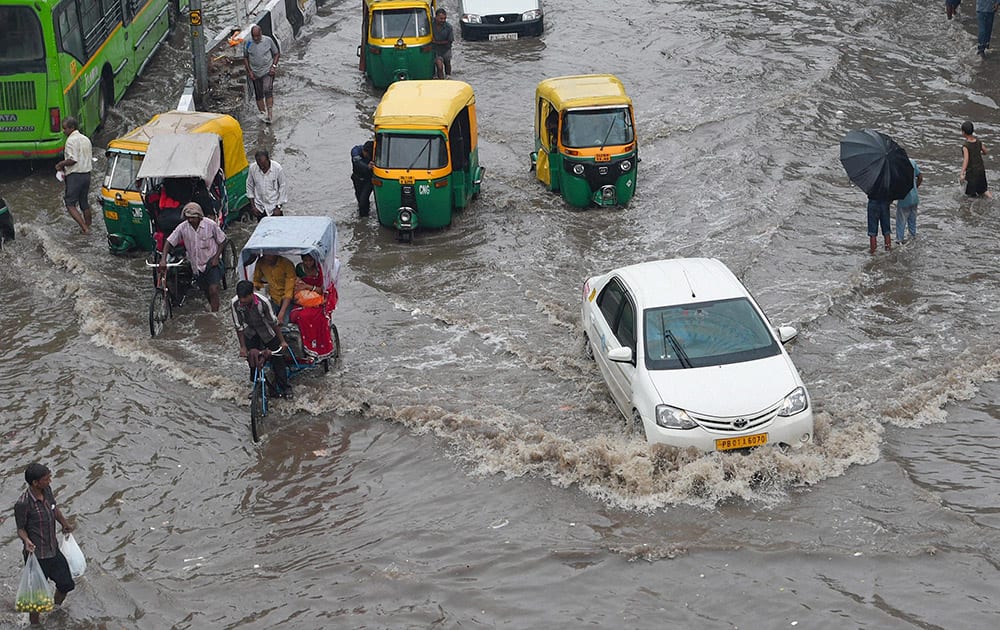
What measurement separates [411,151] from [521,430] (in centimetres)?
663

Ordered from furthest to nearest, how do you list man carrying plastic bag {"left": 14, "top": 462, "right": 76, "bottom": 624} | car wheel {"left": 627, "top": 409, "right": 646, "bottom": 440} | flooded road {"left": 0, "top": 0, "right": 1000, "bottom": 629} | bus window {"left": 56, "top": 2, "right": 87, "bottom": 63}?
bus window {"left": 56, "top": 2, "right": 87, "bottom": 63} → car wheel {"left": 627, "top": 409, "right": 646, "bottom": 440} → flooded road {"left": 0, "top": 0, "right": 1000, "bottom": 629} → man carrying plastic bag {"left": 14, "top": 462, "right": 76, "bottom": 624}

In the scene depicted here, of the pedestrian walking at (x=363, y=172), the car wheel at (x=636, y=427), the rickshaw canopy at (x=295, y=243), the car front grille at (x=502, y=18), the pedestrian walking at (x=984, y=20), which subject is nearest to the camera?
the car wheel at (x=636, y=427)

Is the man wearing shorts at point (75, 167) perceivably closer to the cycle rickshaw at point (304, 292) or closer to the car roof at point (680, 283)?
the cycle rickshaw at point (304, 292)

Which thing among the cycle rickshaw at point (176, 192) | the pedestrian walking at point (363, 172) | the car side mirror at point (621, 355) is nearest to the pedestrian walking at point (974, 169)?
the car side mirror at point (621, 355)

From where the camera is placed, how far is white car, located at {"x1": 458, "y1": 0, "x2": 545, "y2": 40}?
29.1 metres

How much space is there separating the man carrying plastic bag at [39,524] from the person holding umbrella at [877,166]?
10.6 meters

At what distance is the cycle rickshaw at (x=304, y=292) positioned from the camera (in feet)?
39.9

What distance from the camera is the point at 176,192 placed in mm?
15000

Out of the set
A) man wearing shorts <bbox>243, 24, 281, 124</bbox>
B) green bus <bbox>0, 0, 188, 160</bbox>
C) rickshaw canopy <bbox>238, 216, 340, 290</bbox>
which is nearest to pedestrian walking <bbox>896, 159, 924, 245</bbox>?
rickshaw canopy <bbox>238, 216, 340, 290</bbox>

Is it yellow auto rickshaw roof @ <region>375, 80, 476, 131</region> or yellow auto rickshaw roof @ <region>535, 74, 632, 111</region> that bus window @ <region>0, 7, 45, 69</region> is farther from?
yellow auto rickshaw roof @ <region>535, 74, 632, 111</region>

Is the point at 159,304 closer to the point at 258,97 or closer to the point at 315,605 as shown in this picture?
the point at 315,605

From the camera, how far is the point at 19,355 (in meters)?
13.4

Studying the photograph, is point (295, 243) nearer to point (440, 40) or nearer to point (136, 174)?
point (136, 174)

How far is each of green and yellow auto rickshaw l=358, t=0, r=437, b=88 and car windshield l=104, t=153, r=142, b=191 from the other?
9.83 meters
